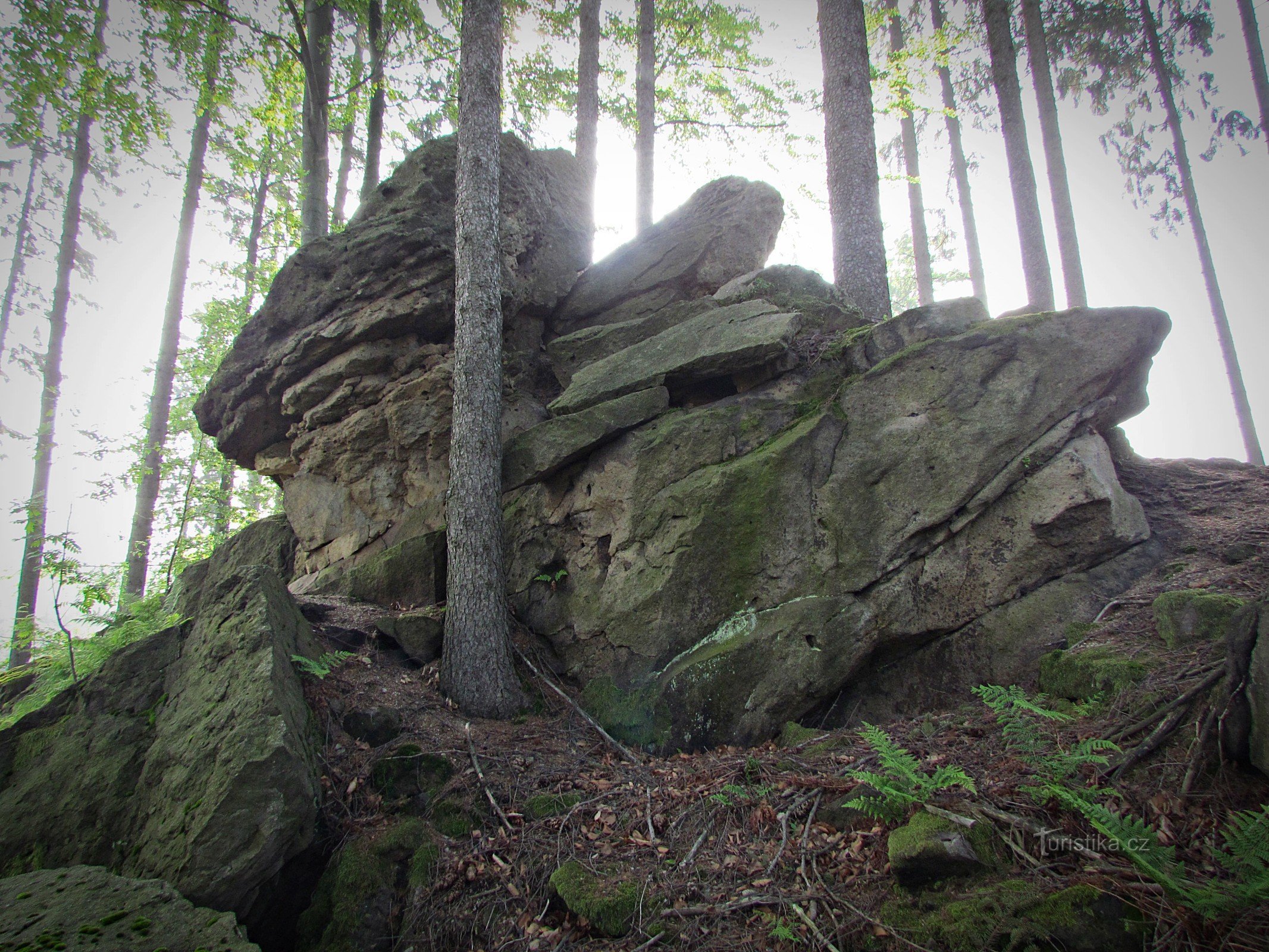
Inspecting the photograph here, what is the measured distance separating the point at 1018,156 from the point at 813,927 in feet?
46.5

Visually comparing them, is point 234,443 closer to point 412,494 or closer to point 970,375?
point 412,494

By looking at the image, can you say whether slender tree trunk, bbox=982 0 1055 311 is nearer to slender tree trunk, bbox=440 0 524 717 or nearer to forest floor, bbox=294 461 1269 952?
forest floor, bbox=294 461 1269 952

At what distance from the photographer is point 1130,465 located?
22.0 ft

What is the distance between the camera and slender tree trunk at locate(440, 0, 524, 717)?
6.31m

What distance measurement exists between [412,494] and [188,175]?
1557cm

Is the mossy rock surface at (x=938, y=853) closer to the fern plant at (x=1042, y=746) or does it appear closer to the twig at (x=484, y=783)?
the fern plant at (x=1042, y=746)

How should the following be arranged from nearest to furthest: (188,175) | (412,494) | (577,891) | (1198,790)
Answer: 1. (1198,790)
2. (577,891)
3. (412,494)
4. (188,175)

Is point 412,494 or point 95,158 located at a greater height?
point 95,158

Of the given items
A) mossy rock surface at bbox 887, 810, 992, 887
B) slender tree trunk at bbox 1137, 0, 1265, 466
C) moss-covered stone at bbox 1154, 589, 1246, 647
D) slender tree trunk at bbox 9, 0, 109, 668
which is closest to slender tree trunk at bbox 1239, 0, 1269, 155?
slender tree trunk at bbox 1137, 0, 1265, 466

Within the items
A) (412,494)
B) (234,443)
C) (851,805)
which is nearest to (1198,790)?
(851,805)

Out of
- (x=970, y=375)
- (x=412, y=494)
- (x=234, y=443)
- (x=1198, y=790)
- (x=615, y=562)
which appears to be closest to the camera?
(x=1198, y=790)

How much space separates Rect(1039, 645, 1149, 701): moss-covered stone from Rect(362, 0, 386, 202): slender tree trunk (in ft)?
46.4

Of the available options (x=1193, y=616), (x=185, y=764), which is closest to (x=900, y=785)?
(x=1193, y=616)

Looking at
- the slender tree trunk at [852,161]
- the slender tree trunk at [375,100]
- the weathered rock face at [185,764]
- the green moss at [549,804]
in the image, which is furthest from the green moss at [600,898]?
the slender tree trunk at [375,100]
